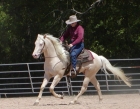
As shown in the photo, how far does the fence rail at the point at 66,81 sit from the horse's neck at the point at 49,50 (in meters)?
4.90

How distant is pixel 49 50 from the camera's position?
12.7m

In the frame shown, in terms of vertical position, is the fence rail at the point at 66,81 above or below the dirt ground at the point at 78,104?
below

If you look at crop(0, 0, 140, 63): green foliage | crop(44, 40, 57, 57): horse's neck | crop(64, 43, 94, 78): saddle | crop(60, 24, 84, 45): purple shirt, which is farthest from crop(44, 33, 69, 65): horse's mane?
crop(0, 0, 140, 63): green foliage

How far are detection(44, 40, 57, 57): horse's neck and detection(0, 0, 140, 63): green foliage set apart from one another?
30.3ft

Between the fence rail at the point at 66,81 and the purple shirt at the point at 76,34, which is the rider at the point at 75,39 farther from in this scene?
the fence rail at the point at 66,81

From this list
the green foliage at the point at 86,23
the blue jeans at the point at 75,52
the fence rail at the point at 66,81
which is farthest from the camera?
the green foliage at the point at 86,23

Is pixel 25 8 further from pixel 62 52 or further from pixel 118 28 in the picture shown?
pixel 62 52

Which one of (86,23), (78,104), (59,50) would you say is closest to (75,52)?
(59,50)

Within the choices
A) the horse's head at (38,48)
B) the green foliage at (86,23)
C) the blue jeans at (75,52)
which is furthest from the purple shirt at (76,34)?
the green foliage at (86,23)

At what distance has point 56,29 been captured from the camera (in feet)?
75.4

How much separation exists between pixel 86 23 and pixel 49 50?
10958mm

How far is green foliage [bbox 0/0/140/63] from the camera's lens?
23.0 m

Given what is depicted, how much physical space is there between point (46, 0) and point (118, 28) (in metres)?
3.86

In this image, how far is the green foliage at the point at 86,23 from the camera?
23016mm
